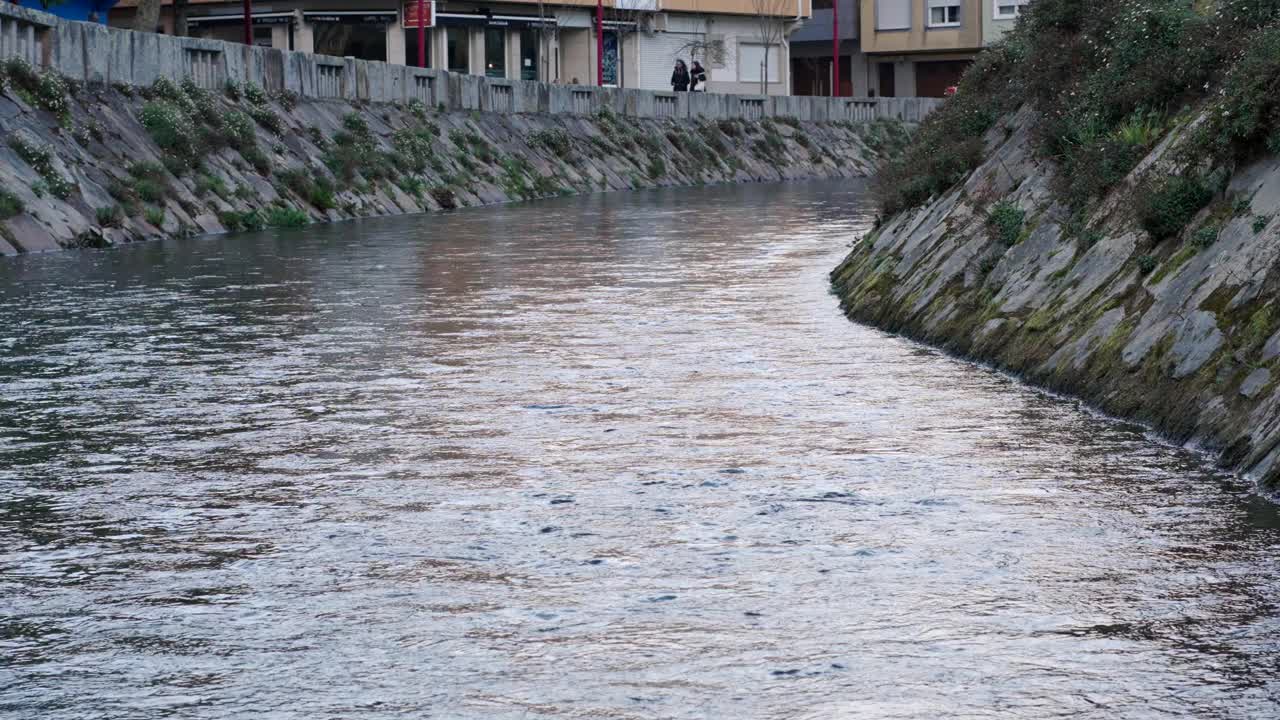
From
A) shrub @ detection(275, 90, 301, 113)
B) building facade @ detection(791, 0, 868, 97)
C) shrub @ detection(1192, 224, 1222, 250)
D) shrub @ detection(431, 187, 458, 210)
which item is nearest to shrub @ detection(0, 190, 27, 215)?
shrub @ detection(275, 90, 301, 113)

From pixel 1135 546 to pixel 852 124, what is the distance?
214 feet

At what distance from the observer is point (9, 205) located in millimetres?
27078

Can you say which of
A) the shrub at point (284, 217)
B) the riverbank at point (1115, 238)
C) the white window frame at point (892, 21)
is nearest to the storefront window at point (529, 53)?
the white window frame at point (892, 21)

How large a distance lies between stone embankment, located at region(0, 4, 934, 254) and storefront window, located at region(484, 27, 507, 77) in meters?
22.3

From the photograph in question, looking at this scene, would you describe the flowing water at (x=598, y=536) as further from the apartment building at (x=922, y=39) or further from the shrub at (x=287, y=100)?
the apartment building at (x=922, y=39)

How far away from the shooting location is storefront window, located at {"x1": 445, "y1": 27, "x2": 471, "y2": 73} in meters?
82.4

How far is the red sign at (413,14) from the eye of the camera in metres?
79.0

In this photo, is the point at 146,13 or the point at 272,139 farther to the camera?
the point at 146,13

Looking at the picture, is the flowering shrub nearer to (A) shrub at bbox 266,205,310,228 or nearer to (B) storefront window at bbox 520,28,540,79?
(A) shrub at bbox 266,205,310,228

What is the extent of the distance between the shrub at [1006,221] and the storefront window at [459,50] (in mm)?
66675

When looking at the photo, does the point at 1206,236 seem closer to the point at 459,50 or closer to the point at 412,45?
the point at 412,45

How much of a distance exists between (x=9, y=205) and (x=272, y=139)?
1151cm

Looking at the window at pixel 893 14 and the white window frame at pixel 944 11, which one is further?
the window at pixel 893 14

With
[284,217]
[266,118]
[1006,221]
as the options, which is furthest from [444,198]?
[1006,221]
